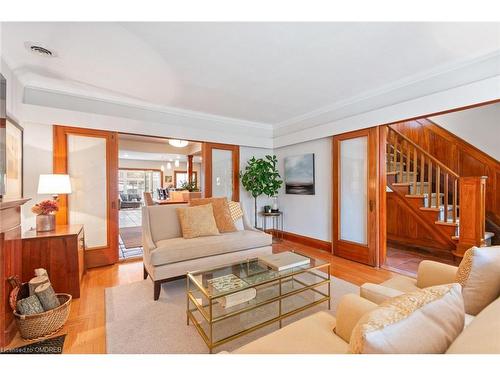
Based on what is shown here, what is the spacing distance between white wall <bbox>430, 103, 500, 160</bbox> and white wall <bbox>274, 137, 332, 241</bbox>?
8.73 feet

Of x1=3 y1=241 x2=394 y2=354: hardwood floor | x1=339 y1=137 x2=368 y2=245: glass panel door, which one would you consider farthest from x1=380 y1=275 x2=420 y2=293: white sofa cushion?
x1=339 y1=137 x2=368 y2=245: glass panel door

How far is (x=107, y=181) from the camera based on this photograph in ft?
11.3

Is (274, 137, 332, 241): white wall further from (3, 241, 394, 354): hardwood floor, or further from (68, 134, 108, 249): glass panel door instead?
(68, 134, 108, 249): glass panel door

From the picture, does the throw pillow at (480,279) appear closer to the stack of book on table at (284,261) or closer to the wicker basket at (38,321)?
the stack of book on table at (284,261)

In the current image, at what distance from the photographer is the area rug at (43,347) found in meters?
1.65

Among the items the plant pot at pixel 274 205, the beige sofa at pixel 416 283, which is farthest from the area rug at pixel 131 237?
the beige sofa at pixel 416 283

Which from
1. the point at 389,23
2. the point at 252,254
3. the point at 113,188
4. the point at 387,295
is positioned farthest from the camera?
the point at 113,188

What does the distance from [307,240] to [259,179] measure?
1.53 metres

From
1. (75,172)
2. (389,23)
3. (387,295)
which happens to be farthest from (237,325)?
(75,172)

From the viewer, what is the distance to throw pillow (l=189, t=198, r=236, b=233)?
10.6 ft

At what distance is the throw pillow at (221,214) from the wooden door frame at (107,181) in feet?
4.17
